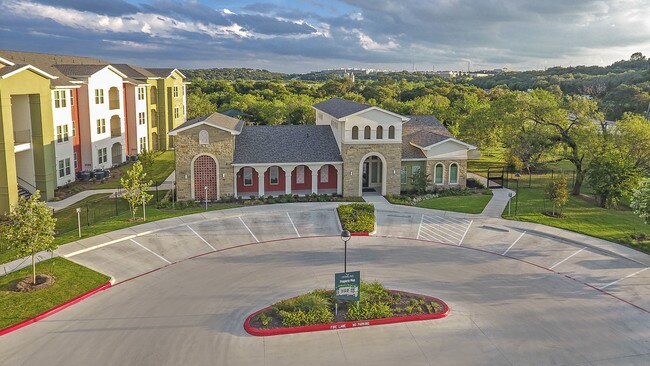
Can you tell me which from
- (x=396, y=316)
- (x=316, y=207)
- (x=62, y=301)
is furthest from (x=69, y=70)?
(x=396, y=316)

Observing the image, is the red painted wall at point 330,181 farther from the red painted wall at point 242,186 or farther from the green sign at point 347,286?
the green sign at point 347,286

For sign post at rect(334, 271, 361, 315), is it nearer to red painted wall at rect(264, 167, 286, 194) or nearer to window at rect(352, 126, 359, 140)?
red painted wall at rect(264, 167, 286, 194)

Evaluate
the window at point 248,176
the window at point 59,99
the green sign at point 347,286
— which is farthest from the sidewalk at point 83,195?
the green sign at point 347,286

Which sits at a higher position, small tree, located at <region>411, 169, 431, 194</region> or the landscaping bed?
small tree, located at <region>411, 169, 431, 194</region>

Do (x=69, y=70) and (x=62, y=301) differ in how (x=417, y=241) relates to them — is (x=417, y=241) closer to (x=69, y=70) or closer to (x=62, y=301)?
(x=62, y=301)

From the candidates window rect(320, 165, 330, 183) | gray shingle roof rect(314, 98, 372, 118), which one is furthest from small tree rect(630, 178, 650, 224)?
window rect(320, 165, 330, 183)

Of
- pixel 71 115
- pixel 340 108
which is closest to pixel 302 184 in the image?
pixel 340 108

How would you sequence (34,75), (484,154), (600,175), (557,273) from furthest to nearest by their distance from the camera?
1. (484,154)
2. (600,175)
3. (34,75)
4. (557,273)
